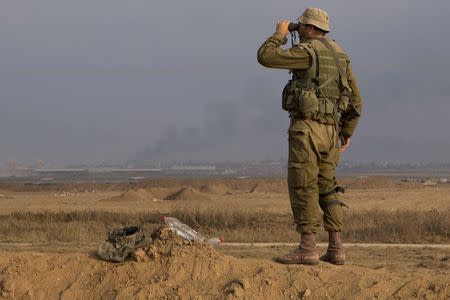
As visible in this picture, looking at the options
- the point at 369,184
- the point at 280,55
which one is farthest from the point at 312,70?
the point at 369,184

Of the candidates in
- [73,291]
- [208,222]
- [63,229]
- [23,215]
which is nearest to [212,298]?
[73,291]

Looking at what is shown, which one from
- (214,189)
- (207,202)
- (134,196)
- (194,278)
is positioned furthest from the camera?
(214,189)

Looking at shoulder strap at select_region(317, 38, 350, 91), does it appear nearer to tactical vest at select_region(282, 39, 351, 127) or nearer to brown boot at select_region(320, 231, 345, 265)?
tactical vest at select_region(282, 39, 351, 127)

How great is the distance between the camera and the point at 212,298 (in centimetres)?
604

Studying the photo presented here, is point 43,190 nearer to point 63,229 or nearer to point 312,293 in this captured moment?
point 63,229

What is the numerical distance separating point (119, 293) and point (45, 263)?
1.06 meters

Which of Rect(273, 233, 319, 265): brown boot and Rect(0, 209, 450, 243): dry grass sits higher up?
Rect(273, 233, 319, 265): brown boot

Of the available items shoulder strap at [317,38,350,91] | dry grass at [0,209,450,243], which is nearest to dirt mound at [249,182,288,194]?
dry grass at [0,209,450,243]

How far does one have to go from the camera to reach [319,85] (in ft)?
22.1

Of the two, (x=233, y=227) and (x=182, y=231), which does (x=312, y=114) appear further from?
(x=233, y=227)

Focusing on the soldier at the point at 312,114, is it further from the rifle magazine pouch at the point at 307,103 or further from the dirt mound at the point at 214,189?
the dirt mound at the point at 214,189

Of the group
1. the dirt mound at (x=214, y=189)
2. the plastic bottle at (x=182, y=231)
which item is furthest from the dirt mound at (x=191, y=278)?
the dirt mound at (x=214, y=189)

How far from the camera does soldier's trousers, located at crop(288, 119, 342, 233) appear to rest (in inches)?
261

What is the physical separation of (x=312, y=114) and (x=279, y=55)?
A: 0.64m
